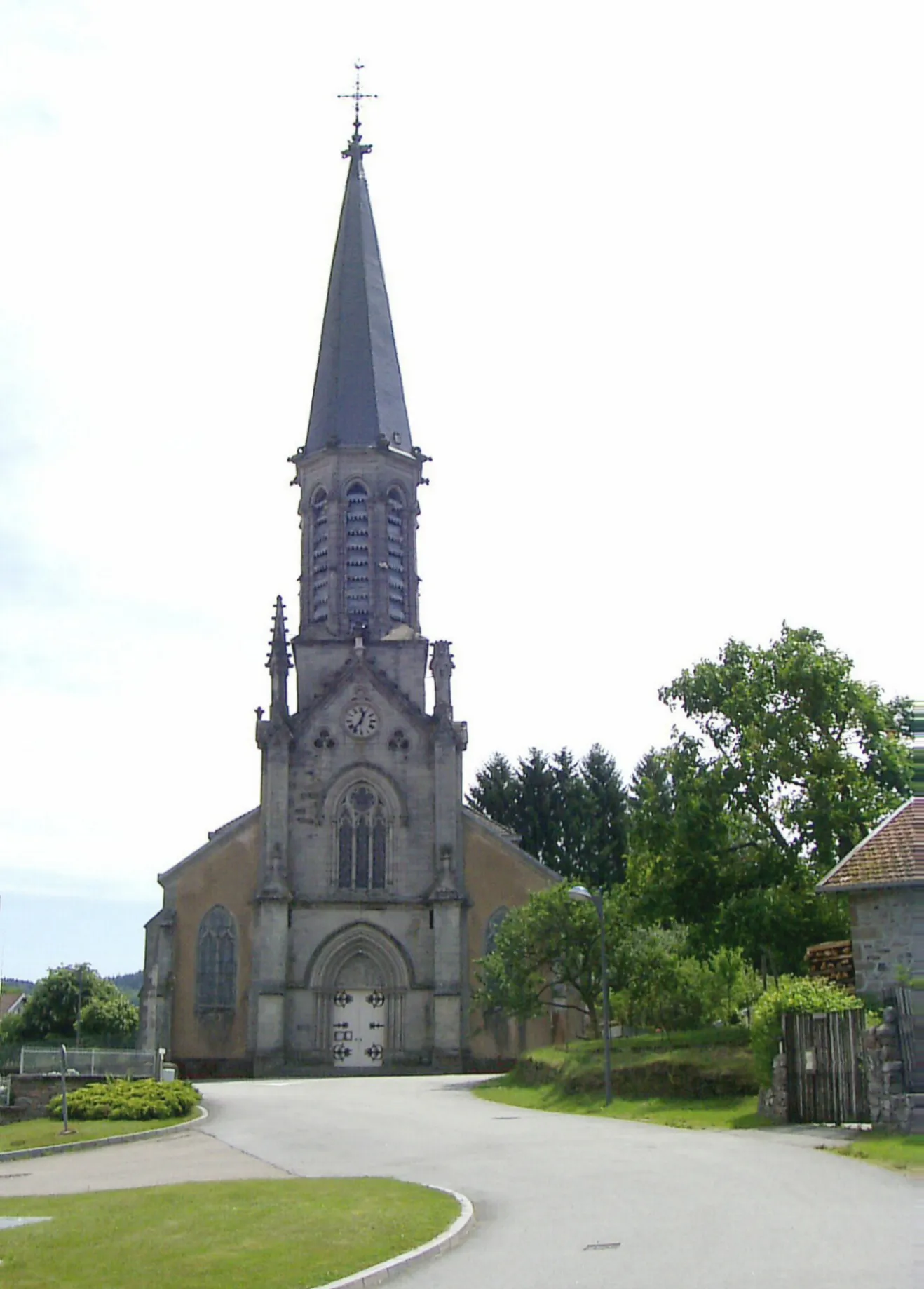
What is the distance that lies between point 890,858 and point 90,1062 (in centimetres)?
1637

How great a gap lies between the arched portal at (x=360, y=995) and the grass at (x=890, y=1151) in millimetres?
29685

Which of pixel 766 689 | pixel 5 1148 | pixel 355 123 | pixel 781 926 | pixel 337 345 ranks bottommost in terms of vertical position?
pixel 5 1148

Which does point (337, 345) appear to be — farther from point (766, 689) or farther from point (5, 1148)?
point (5, 1148)

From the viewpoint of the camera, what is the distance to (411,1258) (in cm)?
1050

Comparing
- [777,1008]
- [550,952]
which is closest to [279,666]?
[550,952]

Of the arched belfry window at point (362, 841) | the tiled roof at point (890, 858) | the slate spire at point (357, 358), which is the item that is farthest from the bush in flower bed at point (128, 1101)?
the slate spire at point (357, 358)

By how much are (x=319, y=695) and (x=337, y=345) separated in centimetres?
1580

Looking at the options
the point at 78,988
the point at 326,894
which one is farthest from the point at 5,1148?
the point at 78,988

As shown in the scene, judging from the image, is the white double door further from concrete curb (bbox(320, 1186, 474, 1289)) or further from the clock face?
concrete curb (bbox(320, 1186, 474, 1289))

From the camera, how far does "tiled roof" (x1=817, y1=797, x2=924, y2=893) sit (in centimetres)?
2231

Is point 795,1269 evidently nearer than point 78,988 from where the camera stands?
Yes

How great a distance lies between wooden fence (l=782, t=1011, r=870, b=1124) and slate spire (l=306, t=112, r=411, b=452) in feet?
120

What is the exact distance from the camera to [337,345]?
182 ft

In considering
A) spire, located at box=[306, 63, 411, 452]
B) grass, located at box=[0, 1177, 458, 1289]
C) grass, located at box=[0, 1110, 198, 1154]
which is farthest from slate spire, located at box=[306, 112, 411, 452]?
grass, located at box=[0, 1177, 458, 1289]
